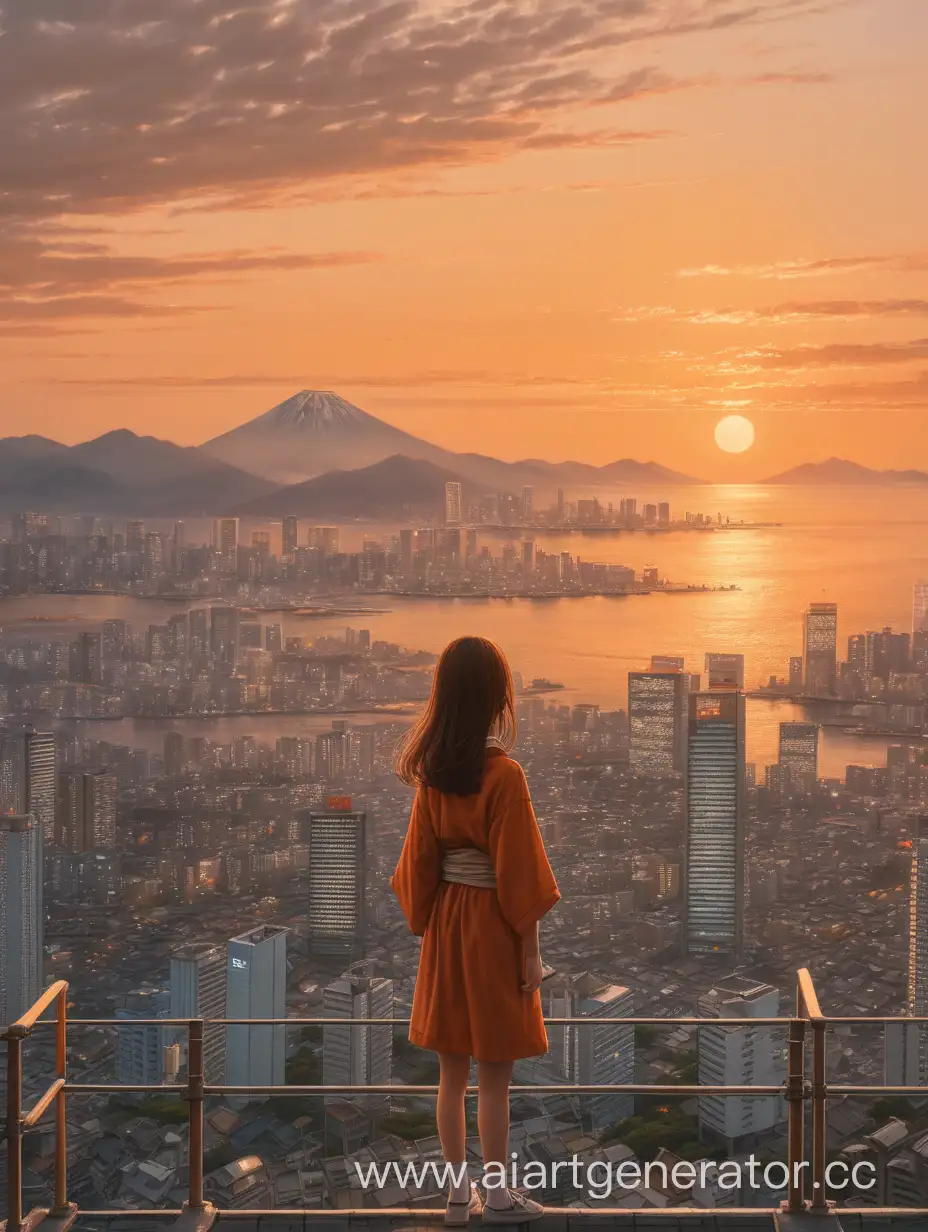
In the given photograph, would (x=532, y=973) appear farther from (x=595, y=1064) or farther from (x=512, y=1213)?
(x=595, y=1064)

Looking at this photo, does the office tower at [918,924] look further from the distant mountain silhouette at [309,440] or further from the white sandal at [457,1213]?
the distant mountain silhouette at [309,440]

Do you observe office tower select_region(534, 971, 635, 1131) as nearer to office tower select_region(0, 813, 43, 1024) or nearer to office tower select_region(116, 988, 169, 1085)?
office tower select_region(116, 988, 169, 1085)

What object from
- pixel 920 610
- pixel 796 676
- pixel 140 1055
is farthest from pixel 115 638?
pixel 140 1055

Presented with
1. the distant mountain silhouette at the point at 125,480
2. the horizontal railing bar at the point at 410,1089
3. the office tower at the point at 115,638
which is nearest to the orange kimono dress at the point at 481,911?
the horizontal railing bar at the point at 410,1089

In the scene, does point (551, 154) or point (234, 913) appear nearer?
point (234, 913)

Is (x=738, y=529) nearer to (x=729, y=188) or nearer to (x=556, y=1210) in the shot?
(x=729, y=188)

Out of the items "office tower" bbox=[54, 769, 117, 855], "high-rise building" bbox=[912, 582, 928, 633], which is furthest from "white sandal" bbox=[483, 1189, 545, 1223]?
"high-rise building" bbox=[912, 582, 928, 633]

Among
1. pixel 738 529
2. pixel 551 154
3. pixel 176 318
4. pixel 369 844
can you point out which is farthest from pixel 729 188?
pixel 369 844
